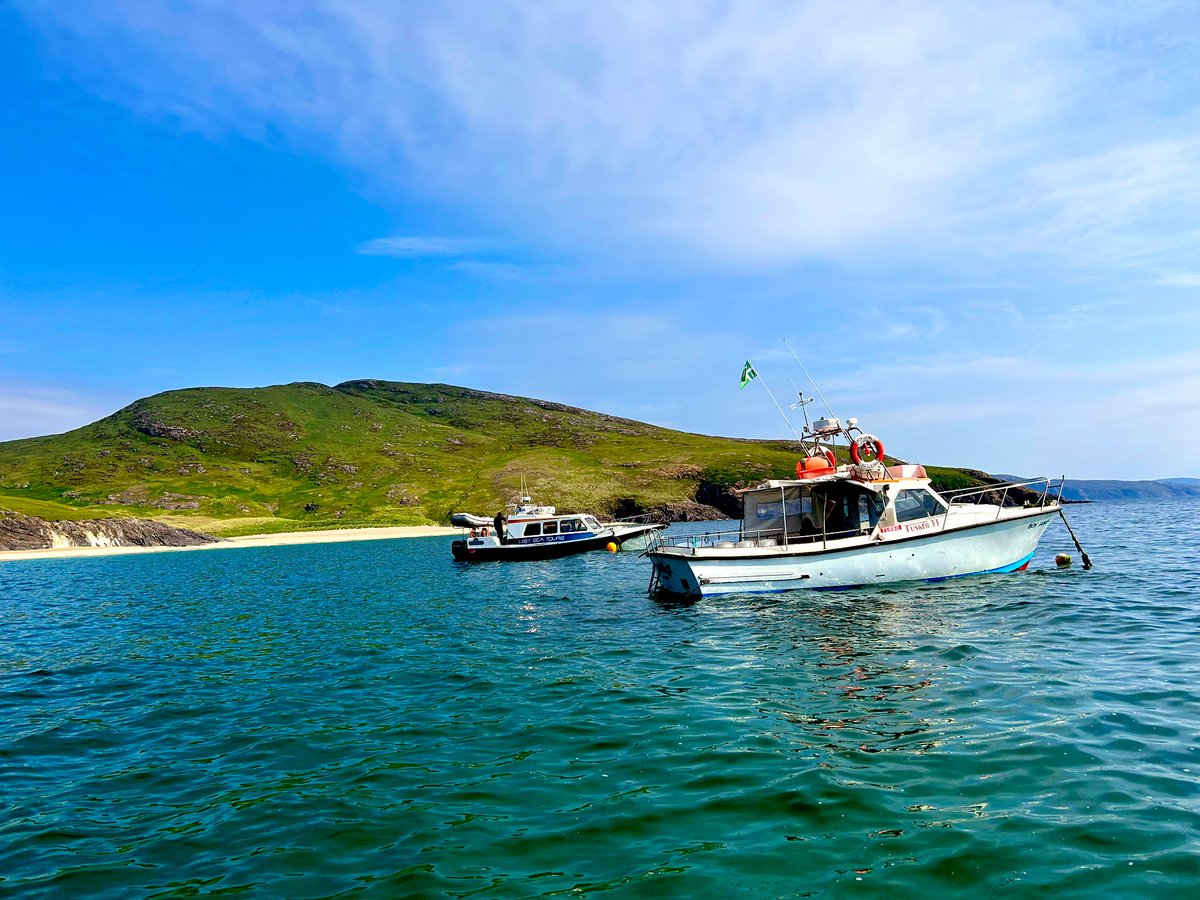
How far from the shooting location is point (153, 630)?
2883 centimetres

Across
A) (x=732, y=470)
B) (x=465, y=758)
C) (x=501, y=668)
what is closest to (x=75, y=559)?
(x=501, y=668)

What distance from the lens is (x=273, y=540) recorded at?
379ft

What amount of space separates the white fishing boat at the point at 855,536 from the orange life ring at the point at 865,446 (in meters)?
0.05

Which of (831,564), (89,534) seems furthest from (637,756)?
(89,534)

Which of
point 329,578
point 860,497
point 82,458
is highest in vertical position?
point 82,458

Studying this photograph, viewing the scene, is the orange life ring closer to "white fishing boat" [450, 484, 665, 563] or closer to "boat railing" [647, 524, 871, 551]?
"boat railing" [647, 524, 871, 551]

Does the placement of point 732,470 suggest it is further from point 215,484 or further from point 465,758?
point 465,758

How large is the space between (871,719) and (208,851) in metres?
11.1

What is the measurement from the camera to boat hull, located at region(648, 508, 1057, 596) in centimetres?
2806

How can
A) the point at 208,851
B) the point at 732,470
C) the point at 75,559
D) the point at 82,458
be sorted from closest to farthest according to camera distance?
1. the point at 208,851
2. the point at 75,559
3. the point at 732,470
4. the point at 82,458

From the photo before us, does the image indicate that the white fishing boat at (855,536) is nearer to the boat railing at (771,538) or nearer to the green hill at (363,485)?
the boat railing at (771,538)

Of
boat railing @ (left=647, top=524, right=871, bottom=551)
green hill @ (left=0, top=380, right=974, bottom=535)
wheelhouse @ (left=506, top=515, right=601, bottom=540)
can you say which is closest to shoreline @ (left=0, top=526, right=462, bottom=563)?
green hill @ (left=0, top=380, right=974, bottom=535)

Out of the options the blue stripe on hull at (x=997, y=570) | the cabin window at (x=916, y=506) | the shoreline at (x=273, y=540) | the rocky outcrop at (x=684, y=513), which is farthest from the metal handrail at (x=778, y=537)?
the rocky outcrop at (x=684, y=513)

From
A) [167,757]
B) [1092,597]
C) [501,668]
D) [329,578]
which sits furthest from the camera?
[329,578]
